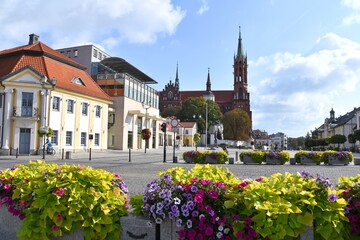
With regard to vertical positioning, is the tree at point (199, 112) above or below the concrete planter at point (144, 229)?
above

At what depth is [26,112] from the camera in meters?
33.1

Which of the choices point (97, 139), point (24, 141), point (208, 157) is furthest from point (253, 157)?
point (97, 139)

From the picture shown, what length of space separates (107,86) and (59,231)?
163 feet

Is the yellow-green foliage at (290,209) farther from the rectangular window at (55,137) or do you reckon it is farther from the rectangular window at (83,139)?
the rectangular window at (83,139)

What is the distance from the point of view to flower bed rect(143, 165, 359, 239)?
2959 mm

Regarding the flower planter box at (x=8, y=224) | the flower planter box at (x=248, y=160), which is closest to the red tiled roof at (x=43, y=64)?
the flower planter box at (x=248, y=160)

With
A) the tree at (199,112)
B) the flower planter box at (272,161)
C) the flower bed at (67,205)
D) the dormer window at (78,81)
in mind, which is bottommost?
the flower planter box at (272,161)

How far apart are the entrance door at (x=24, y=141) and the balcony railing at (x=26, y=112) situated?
1.47 m

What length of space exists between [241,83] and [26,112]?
4853 inches

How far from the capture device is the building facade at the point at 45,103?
3253 cm

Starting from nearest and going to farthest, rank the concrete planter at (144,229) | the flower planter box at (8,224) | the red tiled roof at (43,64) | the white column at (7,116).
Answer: the concrete planter at (144,229) < the flower planter box at (8,224) < the white column at (7,116) < the red tiled roof at (43,64)

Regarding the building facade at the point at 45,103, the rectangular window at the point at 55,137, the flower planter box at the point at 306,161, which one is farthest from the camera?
the rectangular window at the point at 55,137

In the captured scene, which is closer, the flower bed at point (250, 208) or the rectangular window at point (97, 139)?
the flower bed at point (250, 208)

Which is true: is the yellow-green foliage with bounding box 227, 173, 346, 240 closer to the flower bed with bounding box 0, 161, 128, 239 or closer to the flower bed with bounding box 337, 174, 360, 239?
the flower bed with bounding box 337, 174, 360, 239
